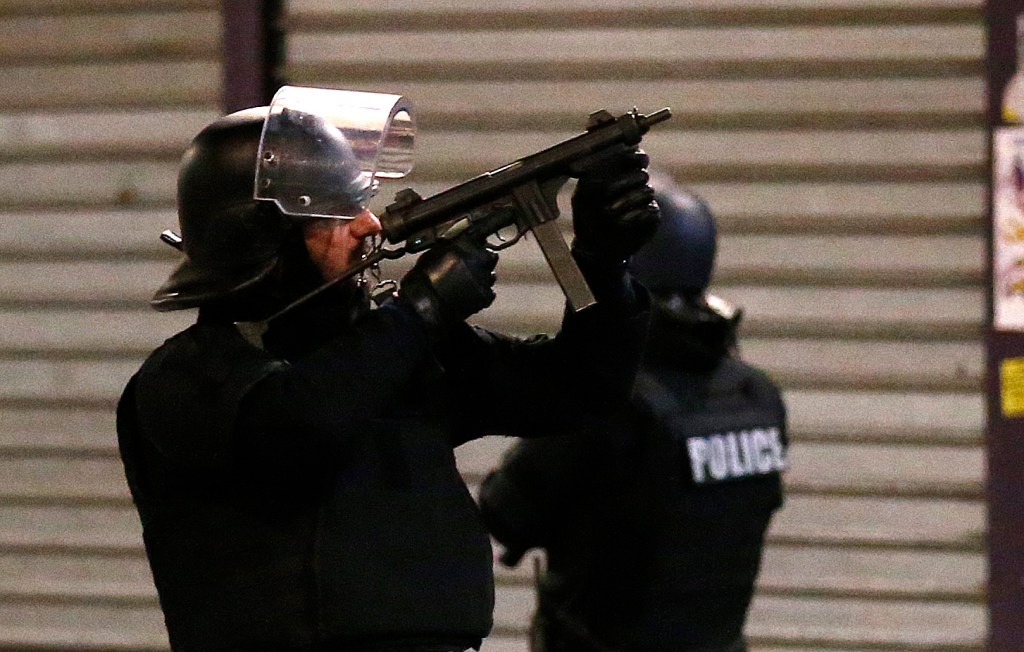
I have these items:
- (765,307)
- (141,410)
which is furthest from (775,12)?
(141,410)

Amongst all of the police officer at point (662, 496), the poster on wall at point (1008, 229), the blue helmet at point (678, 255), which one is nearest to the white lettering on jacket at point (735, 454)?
the police officer at point (662, 496)

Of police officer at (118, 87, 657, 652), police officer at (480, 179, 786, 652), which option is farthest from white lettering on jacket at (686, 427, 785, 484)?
police officer at (118, 87, 657, 652)

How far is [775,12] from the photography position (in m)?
5.07

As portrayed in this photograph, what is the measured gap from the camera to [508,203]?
93.9 inches

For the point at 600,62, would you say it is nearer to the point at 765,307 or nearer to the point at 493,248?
the point at 765,307

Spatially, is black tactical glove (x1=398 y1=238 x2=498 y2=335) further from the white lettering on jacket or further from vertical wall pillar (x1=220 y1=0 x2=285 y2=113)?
vertical wall pillar (x1=220 y1=0 x2=285 y2=113)

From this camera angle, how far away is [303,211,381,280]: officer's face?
2.44 m

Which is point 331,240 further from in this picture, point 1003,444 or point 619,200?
point 1003,444

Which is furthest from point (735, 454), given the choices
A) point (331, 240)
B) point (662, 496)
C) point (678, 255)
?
point (331, 240)

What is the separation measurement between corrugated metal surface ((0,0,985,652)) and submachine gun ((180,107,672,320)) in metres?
2.83

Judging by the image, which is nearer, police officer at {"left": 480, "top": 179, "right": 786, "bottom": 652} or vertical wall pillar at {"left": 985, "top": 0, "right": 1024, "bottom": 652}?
police officer at {"left": 480, "top": 179, "right": 786, "bottom": 652}

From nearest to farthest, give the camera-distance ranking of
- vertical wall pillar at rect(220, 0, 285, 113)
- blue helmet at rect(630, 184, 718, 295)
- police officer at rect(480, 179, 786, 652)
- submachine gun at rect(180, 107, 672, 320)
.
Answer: submachine gun at rect(180, 107, 672, 320)
police officer at rect(480, 179, 786, 652)
blue helmet at rect(630, 184, 718, 295)
vertical wall pillar at rect(220, 0, 285, 113)

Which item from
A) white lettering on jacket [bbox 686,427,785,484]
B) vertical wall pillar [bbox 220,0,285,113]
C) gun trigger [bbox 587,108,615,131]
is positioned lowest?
white lettering on jacket [bbox 686,427,785,484]

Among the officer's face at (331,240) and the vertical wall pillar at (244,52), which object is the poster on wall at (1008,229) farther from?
the officer's face at (331,240)
